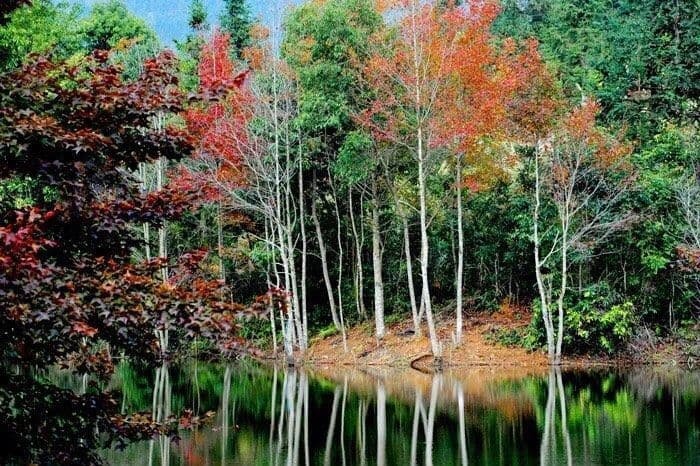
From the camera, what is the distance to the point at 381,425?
13.9m

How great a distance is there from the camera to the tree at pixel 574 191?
A: 23719 mm

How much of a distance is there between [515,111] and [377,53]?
435cm

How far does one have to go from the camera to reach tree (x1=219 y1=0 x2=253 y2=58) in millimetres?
44094

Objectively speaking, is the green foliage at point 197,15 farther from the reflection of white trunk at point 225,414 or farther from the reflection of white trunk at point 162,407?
the reflection of white trunk at point 225,414

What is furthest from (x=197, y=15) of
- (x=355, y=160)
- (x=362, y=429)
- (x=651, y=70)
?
(x=362, y=429)

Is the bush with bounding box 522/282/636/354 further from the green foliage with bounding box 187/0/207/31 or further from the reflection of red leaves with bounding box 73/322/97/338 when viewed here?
the green foliage with bounding box 187/0/207/31

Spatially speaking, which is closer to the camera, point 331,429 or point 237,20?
point 331,429

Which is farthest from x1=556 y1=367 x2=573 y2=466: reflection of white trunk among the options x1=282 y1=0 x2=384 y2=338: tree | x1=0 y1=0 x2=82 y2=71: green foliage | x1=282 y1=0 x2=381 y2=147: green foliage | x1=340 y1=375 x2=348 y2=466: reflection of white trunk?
x1=282 y1=0 x2=381 y2=147: green foliage

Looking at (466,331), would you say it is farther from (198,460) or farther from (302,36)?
(198,460)

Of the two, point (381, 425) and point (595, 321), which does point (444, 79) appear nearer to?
point (595, 321)

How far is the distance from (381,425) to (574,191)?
13.1 m

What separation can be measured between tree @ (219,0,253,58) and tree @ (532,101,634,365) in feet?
76.4

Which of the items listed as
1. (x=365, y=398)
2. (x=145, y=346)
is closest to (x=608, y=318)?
(x=365, y=398)

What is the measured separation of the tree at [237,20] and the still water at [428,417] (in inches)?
973
